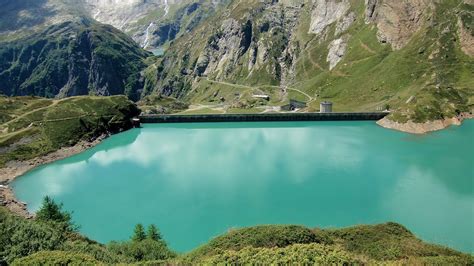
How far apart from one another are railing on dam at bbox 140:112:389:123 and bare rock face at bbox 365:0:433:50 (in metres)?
51.2

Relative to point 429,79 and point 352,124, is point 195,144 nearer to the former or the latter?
point 352,124

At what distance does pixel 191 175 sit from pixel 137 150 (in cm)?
3668

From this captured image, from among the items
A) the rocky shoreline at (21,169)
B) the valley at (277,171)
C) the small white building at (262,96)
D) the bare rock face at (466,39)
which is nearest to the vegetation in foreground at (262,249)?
the valley at (277,171)

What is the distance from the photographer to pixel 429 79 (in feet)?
491

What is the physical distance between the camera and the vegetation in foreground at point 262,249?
2805 centimetres

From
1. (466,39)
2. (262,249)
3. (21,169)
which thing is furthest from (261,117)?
(262,249)

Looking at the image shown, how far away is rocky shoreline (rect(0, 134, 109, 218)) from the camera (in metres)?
68.7

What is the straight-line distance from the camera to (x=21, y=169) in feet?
315

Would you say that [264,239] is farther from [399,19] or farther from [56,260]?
[399,19]

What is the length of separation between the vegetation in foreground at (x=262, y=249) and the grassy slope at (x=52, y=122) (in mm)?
71278

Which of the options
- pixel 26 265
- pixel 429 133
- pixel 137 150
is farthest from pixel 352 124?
pixel 26 265

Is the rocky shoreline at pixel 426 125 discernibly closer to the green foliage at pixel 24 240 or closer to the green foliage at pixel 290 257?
the green foliage at pixel 290 257

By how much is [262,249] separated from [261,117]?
12869cm

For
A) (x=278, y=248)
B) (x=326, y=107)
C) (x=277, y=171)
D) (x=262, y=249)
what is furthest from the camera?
(x=326, y=107)
